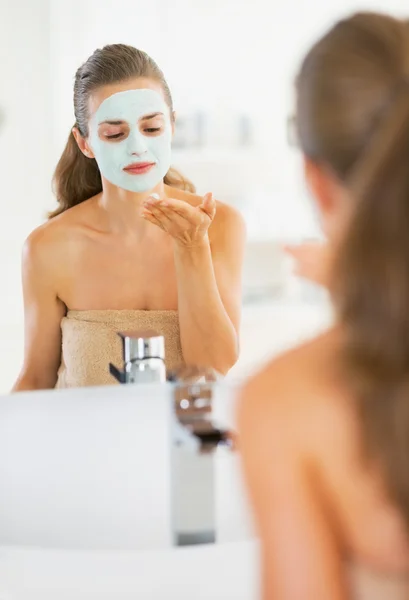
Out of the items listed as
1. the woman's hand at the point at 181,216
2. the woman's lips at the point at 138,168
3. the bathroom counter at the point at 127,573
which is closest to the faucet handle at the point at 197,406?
the bathroom counter at the point at 127,573

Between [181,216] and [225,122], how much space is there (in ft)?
4.61

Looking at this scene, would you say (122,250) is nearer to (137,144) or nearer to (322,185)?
(137,144)

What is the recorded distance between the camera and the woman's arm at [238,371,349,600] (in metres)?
0.46

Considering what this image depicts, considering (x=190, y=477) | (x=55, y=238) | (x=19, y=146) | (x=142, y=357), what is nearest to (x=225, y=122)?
(x=19, y=146)

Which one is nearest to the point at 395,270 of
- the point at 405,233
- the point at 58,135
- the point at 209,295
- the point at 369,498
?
the point at 405,233

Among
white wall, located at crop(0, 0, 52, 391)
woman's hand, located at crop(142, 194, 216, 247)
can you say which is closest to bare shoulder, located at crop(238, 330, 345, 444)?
woman's hand, located at crop(142, 194, 216, 247)

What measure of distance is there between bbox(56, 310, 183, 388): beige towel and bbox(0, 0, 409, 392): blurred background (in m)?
0.87

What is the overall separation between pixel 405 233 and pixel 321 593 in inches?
7.3

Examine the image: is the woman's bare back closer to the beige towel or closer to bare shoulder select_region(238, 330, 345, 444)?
bare shoulder select_region(238, 330, 345, 444)

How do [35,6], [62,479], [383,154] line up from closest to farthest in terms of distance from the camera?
Result: [383,154]
[62,479]
[35,6]

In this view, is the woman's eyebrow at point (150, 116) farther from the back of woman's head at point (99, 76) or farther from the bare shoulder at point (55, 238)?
the bare shoulder at point (55, 238)

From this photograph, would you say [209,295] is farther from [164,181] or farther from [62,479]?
[62,479]

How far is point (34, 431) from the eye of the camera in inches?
32.3

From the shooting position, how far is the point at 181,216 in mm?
946
